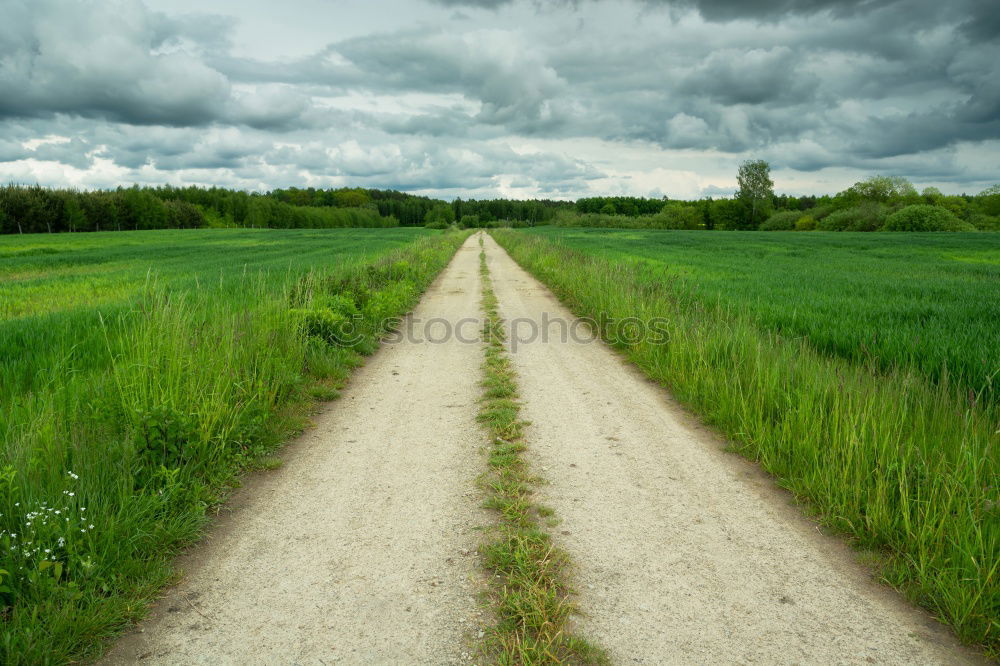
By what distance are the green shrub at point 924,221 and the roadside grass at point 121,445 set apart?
3293 inches

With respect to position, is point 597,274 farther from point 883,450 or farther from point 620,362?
point 883,450

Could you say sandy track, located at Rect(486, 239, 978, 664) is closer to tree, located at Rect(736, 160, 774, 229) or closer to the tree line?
the tree line

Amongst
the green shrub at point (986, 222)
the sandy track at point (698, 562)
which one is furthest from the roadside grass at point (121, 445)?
the green shrub at point (986, 222)

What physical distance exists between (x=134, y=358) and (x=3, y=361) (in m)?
2.11

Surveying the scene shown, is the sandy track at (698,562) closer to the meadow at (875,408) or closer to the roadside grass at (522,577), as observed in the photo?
the roadside grass at (522,577)

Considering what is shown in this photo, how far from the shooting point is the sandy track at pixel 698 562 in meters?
2.72

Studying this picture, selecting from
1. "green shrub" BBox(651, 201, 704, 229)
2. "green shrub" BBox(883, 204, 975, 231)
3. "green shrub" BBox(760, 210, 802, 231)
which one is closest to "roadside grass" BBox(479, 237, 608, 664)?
"green shrub" BBox(883, 204, 975, 231)

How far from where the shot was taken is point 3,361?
596 cm

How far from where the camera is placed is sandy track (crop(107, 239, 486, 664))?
2.73 metres

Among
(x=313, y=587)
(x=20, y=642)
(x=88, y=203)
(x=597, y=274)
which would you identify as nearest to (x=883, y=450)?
(x=313, y=587)

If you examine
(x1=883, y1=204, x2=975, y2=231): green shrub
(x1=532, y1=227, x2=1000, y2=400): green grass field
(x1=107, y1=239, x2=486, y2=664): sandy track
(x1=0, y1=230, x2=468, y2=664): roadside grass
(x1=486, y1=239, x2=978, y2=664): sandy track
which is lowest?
(x1=107, y1=239, x2=486, y2=664): sandy track

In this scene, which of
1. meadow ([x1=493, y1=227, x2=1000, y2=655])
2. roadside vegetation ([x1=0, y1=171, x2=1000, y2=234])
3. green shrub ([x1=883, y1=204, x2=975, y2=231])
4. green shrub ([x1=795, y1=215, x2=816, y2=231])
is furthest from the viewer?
green shrub ([x1=795, y1=215, x2=816, y2=231])

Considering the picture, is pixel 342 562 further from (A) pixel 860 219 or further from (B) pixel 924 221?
(A) pixel 860 219

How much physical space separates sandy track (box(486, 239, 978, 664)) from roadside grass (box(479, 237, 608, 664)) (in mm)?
132
